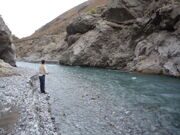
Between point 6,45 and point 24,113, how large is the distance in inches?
2032

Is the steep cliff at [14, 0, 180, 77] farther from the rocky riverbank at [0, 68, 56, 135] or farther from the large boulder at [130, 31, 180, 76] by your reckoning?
the rocky riverbank at [0, 68, 56, 135]

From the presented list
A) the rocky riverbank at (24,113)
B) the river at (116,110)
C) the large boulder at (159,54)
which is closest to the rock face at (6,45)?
the large boulder at (159,54)

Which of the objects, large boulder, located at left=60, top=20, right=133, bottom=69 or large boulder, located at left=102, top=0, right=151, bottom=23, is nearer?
large boulder, located at left=60, top=20, right=133, bottom=69

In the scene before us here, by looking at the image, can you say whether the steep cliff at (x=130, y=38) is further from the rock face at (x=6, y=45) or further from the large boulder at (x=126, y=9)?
the rock face at (x=6, y=45)

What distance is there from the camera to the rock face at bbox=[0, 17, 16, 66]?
224ft

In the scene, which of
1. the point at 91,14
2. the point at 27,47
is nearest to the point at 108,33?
the point at 91,14

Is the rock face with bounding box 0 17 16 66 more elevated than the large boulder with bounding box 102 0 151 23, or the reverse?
the large boulder with bounding box 102 0 151 23

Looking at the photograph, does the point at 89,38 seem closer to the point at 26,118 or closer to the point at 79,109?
the point at 79,109

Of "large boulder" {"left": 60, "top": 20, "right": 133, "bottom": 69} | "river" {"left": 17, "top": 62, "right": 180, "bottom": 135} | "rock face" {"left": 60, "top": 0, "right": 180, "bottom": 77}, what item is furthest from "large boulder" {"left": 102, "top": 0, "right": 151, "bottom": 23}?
"river" {"left": 17, "top": 62, "right": 180, "bottom": 135}

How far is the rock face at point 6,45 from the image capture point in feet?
224

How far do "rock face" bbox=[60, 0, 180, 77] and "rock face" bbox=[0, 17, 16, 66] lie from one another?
19.7 meters

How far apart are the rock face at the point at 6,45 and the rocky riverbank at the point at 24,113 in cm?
3710

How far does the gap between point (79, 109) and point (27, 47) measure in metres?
130

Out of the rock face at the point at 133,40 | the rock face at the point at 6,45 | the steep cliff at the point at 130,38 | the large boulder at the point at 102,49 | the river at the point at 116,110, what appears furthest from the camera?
the large boulder at the point at 102,49
